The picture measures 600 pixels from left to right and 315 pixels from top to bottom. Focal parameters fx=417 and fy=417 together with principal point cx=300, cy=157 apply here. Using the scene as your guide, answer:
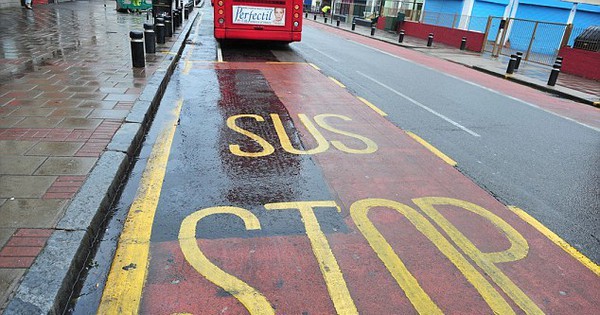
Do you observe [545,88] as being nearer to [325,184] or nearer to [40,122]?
[325,184]

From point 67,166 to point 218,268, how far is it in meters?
2.13

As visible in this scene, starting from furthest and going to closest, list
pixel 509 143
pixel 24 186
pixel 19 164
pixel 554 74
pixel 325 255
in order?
pixel 554 74 < pixel 509 143 < pixel 19 164 < pixel 24 186 < pixel 325 255

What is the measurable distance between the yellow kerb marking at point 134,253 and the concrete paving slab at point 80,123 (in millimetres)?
1148

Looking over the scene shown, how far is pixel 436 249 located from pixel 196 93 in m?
6.09

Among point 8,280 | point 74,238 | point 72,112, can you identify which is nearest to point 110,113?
point 72,112

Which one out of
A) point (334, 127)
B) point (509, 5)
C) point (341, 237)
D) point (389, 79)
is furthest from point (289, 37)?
point (509, 5)

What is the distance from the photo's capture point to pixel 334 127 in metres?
6.53

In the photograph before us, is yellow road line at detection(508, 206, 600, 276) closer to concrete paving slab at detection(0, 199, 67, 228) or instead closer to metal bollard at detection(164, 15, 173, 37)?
concrete paving slab at detection(0, 199, 67, 228)

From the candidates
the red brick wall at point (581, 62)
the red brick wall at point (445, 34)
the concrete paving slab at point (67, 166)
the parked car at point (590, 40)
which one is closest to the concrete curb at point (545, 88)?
the red brick wall at point (581, 62)

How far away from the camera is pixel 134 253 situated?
3.13m

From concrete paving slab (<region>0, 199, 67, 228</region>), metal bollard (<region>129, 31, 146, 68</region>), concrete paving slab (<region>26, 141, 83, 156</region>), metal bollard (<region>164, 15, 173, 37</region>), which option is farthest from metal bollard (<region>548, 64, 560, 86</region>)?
concrete paving slab (<region>0, 199, 67, 228</region>)

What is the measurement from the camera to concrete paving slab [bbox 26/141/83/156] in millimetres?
4344

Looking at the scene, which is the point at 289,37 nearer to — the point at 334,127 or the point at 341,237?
the point at 334,127

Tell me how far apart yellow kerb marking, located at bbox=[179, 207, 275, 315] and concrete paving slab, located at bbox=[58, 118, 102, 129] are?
95.9 inches
